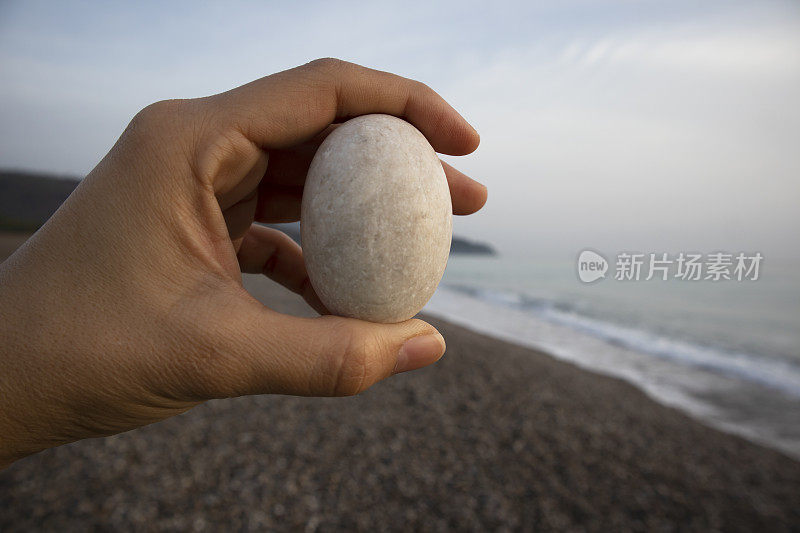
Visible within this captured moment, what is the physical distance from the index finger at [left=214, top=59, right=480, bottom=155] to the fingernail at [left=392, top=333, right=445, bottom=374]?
0.92 m

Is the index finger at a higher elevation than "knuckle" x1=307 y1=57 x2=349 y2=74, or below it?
below

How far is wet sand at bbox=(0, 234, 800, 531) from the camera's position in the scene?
391cm

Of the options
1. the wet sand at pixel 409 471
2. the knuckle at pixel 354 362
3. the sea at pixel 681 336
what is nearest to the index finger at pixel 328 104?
the knuckle at pixel 354 362

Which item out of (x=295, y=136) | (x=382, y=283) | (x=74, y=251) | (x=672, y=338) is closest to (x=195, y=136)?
(x=295, y=136)

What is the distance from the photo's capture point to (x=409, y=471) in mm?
4633

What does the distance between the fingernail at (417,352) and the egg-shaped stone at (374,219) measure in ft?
0.65

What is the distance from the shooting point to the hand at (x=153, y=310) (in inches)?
59.3

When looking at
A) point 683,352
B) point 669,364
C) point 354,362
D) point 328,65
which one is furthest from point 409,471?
point 683,352

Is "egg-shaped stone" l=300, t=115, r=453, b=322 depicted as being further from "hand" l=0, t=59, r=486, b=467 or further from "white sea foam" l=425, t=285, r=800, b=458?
"white sea foam" l=425, t=285, r=800, b=458

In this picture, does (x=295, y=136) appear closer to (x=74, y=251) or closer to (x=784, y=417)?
(x=74, y=251)

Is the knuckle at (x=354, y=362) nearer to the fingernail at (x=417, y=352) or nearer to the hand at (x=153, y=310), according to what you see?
the hand at (x=153, y=310)

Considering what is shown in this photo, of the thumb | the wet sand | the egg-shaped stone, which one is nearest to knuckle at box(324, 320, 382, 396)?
the thumb

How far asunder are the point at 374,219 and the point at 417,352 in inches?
20.9

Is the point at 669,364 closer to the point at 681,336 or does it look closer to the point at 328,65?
the point at 681,336
